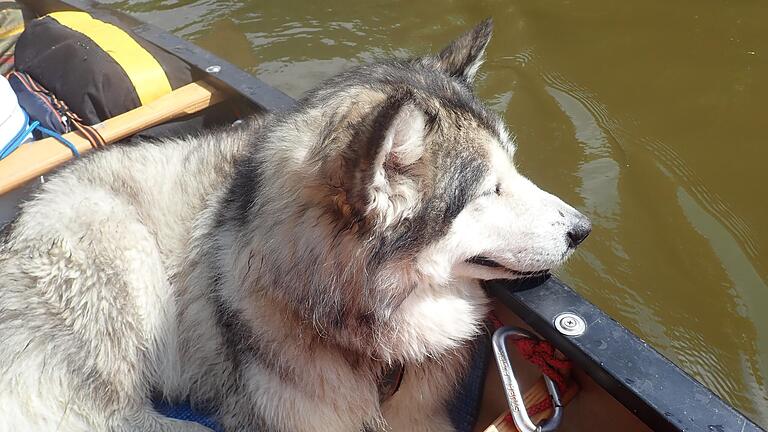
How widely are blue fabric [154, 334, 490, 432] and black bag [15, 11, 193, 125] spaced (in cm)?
155

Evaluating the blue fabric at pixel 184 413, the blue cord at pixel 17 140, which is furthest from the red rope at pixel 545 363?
Result: the blue cord at pixel 17 140

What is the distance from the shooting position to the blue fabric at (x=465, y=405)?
214cm

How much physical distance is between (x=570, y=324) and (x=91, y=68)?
8.10ft

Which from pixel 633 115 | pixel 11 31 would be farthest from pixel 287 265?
pixel 633 115

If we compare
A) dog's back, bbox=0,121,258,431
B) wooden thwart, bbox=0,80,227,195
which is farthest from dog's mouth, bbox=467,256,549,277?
wooden thwart, bbox=0,80,227,195

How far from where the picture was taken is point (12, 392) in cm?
192

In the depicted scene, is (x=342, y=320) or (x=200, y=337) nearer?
(x=342, y=320)

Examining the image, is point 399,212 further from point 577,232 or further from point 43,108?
point 43,108

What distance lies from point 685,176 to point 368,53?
8.42 feet

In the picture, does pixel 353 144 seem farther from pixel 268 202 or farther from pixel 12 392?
pixel 12 392

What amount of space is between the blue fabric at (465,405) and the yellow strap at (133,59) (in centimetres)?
158

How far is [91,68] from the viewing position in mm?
2936

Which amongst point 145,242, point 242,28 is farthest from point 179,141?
point 242,28

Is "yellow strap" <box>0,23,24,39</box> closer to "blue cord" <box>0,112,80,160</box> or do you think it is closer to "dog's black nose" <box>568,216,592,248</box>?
"blue cord" <box>0,112,80,160</box>
